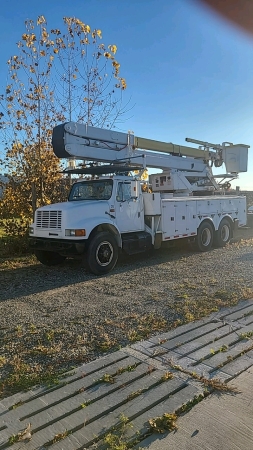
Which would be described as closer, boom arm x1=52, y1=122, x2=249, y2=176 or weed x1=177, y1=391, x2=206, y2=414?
weed x1=177, y1=391, x2=206, y2=414

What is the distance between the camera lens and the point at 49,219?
8.12 metres

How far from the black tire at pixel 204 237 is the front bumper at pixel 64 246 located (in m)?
4.81

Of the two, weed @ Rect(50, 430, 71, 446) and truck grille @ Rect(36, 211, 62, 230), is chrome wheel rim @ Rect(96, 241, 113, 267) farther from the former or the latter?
weed @ Rect(50, 430, 71, 446)

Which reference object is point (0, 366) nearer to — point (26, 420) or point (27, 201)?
point (26, 420)

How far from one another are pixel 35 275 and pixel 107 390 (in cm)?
542

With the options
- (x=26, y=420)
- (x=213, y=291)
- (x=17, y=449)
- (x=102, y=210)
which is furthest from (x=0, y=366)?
(x=102, y=210)

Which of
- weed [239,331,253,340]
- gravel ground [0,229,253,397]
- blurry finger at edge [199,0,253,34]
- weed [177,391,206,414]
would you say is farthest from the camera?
blurry finger at edge [199,0,253,34]

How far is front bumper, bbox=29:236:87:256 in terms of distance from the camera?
25.0ft

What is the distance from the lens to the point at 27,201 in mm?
11609

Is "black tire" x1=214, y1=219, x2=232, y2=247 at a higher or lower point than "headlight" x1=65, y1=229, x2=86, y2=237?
lower

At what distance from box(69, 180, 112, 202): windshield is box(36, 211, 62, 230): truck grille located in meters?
1.19

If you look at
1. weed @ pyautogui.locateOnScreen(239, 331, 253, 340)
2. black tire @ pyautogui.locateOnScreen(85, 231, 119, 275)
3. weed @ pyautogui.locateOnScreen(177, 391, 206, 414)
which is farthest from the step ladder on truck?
weed @ pyautogui.locateOnScreen(177, 391, 206, 414)

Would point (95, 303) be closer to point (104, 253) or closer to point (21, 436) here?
point (104, 253)

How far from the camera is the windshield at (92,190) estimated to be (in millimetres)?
8805
